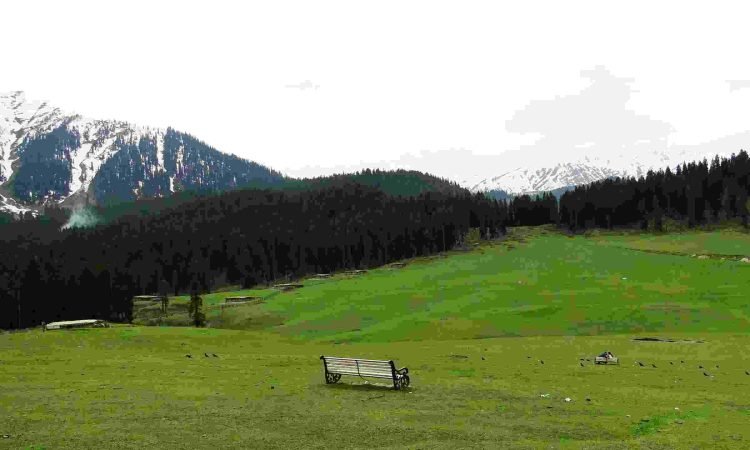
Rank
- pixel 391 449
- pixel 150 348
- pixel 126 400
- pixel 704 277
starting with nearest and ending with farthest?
pixel 391 449 → pixel 126 400 → pixel 150 348 → pixel 704 277

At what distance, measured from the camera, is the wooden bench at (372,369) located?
2653 centimetres

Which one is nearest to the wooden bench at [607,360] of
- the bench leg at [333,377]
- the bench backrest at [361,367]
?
the bench backrest at [361,367]

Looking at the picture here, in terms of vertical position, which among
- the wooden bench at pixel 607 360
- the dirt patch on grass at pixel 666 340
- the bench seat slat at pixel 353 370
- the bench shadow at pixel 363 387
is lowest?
the dirt patch on grass at pixel 666 340

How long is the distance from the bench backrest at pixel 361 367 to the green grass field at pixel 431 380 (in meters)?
0.83

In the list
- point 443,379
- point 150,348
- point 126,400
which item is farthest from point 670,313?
point 126,400

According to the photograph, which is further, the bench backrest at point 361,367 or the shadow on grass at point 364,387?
the shadow on grass at point 364,387

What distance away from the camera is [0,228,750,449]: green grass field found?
1800cm

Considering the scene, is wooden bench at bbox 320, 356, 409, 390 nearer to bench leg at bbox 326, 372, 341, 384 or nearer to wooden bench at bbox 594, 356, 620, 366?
bench leg at bbox 326, 372, 341, 384

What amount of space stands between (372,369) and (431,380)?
4.64 meters

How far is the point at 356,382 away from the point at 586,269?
9384 centimetres

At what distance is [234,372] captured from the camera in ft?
108

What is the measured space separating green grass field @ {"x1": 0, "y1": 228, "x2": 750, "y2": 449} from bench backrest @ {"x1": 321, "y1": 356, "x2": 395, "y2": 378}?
827 millimetres

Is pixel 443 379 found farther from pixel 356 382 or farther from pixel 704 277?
pixel 704 277

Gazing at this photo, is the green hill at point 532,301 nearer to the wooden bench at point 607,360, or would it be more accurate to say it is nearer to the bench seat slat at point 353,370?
the wooden bench at point 607,360
